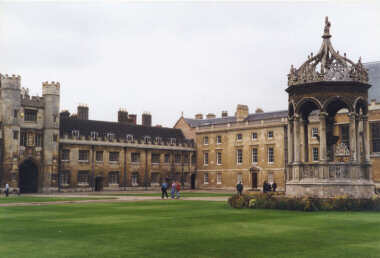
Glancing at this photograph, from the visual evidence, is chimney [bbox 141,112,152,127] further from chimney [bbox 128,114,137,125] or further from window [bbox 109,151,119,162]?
window [bbox 109,151,119,162]

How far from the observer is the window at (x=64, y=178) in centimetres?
5941

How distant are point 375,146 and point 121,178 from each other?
1256 inches

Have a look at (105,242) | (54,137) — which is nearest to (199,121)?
(54,137)

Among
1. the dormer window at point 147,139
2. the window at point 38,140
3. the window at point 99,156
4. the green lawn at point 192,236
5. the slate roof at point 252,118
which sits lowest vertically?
the green lawn at point 192,236

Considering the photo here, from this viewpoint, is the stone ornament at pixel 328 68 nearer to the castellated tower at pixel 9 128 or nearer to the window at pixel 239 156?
the castellated tower at pixel 9 128

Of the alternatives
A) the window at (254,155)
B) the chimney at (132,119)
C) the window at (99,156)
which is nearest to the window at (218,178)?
the window at (254,155)

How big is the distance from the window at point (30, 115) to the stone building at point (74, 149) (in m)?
0.11

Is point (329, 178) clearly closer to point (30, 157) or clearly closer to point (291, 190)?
point (291, 190)

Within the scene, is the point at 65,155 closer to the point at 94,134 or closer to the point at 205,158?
the point at 94,134

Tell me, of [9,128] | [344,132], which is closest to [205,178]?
[344,132]

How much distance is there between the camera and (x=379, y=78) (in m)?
54.5

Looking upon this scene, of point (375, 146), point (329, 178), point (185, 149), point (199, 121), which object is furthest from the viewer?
point (199, 121)

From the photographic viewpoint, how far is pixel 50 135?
5834 cm

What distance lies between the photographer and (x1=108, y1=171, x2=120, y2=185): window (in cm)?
6462
